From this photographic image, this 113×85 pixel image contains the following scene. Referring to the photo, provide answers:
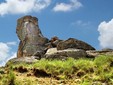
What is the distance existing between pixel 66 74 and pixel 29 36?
29.6 metres

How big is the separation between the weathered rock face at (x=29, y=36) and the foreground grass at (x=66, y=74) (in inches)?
1004

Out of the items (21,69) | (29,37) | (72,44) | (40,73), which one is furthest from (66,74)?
(29,37)

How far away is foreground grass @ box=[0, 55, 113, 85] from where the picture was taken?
1197 cm

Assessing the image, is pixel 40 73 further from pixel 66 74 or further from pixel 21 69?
pixel 21 69

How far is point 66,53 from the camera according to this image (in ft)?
79.2

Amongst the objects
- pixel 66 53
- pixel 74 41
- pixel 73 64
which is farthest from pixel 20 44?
pixel 73 64

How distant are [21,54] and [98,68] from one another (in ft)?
91.6

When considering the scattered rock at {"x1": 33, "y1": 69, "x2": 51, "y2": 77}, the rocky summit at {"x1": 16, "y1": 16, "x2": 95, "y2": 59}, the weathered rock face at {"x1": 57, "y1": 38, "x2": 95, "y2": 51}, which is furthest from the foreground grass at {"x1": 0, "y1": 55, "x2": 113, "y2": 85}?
the rocky summit at {"x1": 16, "y1": 16, "x2": 95, "y2": 59}

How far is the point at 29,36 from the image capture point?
42781mm

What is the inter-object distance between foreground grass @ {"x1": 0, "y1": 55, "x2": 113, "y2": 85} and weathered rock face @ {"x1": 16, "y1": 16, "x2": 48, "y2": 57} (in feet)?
83.6

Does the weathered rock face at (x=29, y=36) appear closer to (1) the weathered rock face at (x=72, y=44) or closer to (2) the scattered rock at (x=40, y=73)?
(1) the weathered rock face at (x=72, y=44)

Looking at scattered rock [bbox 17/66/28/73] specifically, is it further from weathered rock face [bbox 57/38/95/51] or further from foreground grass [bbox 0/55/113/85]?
weathered rock face [bbox 57/38/95/51]

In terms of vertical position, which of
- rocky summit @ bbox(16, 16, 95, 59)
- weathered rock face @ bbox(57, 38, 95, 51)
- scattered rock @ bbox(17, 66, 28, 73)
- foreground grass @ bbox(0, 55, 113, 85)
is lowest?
foreground grass @ bbox(0, 55, 113, 85)

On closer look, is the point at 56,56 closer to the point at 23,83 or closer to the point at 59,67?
the point at 59,67
